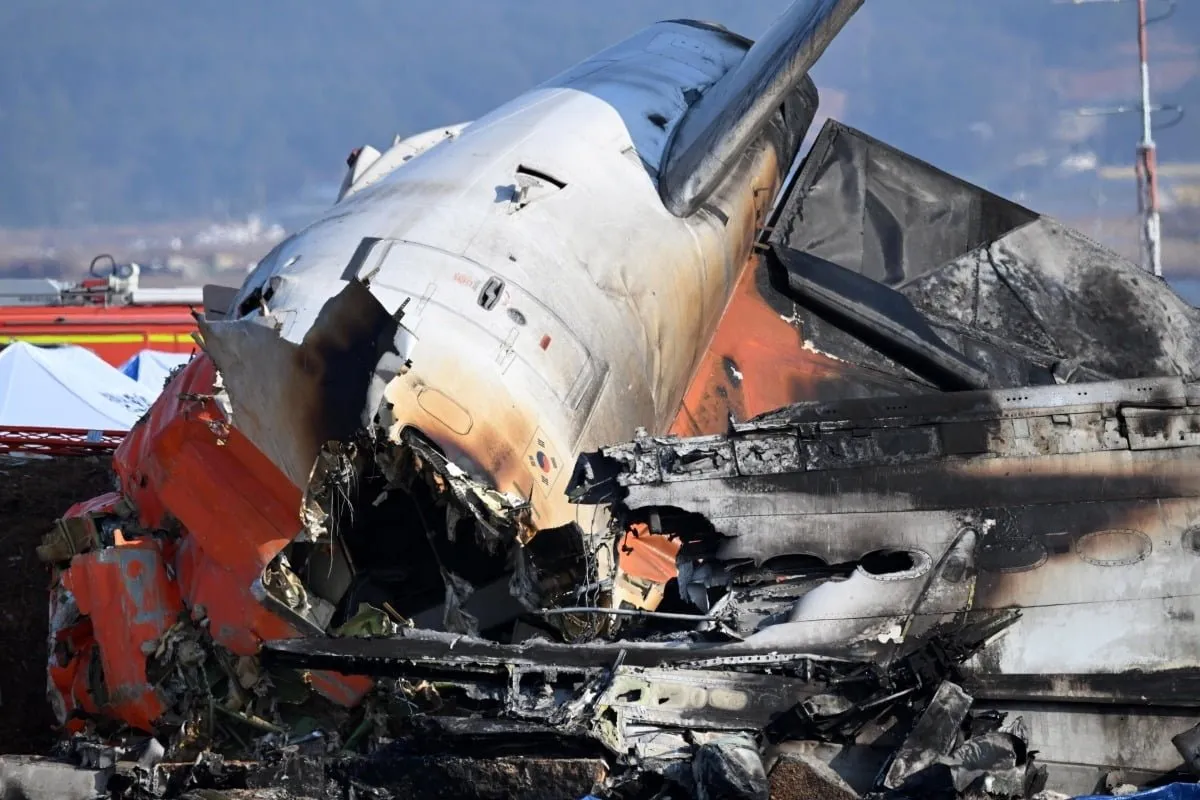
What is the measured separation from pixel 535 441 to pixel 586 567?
86 cm

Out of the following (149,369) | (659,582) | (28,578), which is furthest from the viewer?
(149,369)

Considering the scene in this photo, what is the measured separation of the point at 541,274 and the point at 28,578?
25.4 ft

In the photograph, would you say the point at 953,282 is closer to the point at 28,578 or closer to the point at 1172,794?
the point at 1172,794

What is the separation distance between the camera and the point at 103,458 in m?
19.0

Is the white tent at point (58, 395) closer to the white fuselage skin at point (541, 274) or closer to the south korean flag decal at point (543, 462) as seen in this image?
the white fuselage skin at point (541, 274)

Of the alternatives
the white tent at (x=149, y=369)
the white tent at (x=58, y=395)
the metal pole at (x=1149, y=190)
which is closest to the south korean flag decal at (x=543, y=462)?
the white tent at (x=58, y=395)

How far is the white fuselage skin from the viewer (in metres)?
9.89

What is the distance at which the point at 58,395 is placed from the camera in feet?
74.6

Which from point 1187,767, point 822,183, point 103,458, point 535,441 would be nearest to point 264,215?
point 103,458

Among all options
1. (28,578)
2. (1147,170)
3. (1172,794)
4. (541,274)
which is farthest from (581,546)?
(1147,170)

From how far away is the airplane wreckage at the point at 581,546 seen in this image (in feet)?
26.0

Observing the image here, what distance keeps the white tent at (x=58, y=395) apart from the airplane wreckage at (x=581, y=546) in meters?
10.5

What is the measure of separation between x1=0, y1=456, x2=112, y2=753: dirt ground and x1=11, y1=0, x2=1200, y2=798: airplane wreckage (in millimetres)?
2090

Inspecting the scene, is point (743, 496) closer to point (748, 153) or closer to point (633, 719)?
point (633, 719)
